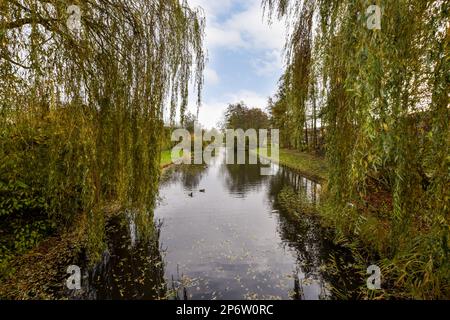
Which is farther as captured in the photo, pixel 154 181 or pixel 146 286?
pixel 146 286

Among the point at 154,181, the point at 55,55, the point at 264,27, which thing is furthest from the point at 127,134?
the point at 264,27

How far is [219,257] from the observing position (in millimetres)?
4887

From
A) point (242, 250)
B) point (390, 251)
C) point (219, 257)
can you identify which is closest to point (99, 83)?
point (219, 257)

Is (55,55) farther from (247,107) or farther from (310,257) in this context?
(247,107)

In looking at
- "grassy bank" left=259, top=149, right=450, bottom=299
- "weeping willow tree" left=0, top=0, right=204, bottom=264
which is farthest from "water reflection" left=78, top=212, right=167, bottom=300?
"grassy bank" left=259, top=149, right=450, bottom=299

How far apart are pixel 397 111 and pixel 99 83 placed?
316cm

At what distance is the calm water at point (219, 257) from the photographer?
3.79m

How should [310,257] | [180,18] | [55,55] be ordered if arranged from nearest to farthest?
[55,55] < [180,18] < [310,257]

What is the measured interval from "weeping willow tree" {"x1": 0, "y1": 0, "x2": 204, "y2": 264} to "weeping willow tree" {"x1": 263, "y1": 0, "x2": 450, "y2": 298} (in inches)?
77.6

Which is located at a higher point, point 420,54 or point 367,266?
point 420,54

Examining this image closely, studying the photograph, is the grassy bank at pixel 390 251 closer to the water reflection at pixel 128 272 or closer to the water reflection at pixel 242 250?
the water reflection at pixel 242 250

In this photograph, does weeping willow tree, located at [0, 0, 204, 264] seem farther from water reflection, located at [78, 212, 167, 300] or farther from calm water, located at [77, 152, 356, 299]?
calm water, located at [77, 152, 356, 299]

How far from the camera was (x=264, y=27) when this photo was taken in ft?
12.8
